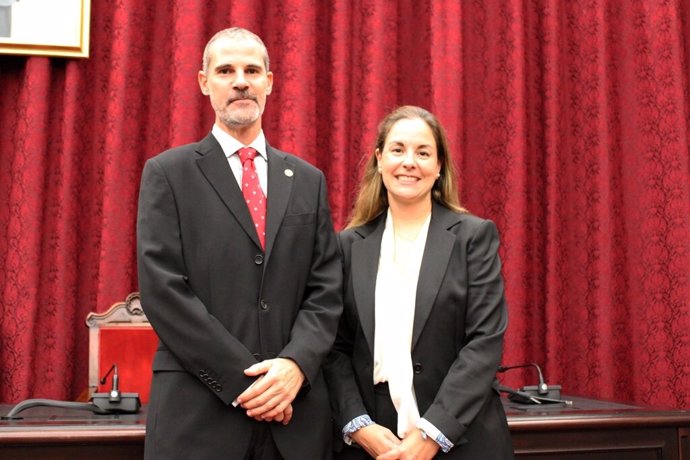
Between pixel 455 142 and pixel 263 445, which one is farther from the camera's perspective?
pixel 455 142

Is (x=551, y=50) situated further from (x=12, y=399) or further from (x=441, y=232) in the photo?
(x=12, y=399)

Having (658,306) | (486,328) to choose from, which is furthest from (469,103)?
(486,328)

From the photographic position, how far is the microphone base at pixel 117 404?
82.7 inches

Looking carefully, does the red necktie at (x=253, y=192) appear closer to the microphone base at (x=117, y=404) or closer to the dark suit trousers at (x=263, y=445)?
the dark suit trousers at (x=263, y=445)

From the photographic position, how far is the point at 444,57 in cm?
354

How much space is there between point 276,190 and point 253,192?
0.05 meters

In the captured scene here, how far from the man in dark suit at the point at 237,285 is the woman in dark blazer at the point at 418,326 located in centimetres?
12

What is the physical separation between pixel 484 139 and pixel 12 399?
2.27 metres

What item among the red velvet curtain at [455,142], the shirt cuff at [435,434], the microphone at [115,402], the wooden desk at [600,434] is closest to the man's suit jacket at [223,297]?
the shirt cuff at [435,434]

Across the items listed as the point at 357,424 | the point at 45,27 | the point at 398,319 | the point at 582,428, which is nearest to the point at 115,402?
the point at 357,424

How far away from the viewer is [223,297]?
5.76 feet

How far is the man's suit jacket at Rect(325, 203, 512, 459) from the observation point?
1.82 meters

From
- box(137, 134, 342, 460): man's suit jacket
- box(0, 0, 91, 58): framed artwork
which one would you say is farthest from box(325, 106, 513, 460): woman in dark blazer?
box(0, 0, 91, 58): framed artwork

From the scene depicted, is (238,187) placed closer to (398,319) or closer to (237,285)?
(237,285)
